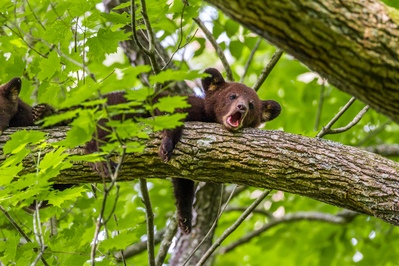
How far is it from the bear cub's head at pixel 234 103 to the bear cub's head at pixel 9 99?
2.90 metres

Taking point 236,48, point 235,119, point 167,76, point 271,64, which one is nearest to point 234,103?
point 235,119

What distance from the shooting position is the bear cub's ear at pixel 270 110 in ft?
20.8

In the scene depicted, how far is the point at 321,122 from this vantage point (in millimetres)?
8062

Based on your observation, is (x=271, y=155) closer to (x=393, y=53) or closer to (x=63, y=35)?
(x=393, y=53)

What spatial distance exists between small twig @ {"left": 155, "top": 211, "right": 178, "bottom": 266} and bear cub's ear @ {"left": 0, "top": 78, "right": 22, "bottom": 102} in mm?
3180

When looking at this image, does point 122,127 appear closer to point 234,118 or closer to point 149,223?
point 149,223

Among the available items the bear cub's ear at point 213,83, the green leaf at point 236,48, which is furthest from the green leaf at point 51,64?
the green leaf at point 236,48

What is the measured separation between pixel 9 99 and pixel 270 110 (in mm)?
4247

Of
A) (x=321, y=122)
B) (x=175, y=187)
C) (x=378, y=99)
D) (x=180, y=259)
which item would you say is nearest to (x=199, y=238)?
(x=180, y=259)

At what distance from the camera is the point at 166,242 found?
536 cm

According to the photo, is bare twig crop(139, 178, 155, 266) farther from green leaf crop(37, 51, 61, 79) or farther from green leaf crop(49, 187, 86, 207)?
green leaf crop(37, 51, 61, 79)

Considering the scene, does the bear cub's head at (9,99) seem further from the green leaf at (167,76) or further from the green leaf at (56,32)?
the green leaf at (167,76)

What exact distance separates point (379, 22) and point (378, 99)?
1.69ft

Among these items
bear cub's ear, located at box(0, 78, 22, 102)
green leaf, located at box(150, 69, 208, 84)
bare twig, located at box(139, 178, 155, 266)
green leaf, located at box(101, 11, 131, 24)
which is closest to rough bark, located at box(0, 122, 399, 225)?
bare twig, located at box(139, 178, 155, 266)
